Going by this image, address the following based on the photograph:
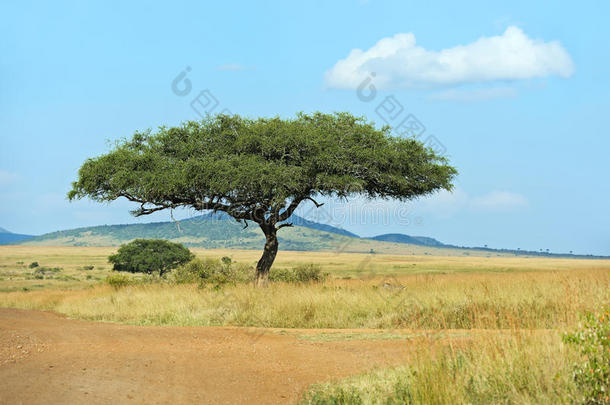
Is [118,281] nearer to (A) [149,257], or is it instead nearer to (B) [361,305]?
(B) [361,305]

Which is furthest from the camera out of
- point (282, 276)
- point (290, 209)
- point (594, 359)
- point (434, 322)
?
point (282, 276)

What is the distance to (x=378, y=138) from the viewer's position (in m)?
26.5

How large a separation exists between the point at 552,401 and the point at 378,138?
1991cm

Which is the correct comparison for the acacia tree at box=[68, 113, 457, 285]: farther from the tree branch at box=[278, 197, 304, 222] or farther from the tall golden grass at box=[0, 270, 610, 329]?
the tall golden grass at box=[0, 270, 610, 329]

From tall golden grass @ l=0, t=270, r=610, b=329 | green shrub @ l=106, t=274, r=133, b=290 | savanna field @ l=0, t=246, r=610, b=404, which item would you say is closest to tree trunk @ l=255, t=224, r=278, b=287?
savanna field @ l=0, t=246, r=610, b=404

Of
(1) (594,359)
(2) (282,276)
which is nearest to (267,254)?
(2) (282,276)

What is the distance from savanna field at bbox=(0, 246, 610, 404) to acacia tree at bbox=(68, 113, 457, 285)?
4.27 m

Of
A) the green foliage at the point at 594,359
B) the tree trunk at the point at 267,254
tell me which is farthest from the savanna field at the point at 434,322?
the tree trunk at the point at 267,254

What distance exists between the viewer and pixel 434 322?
50.2 ft

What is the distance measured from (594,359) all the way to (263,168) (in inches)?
699

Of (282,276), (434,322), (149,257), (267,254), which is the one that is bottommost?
(434,322)

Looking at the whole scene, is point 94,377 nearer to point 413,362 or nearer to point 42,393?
point 42,393

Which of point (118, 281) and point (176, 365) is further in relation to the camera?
point (118, 281)

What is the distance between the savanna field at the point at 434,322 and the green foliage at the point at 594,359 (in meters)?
0.02
